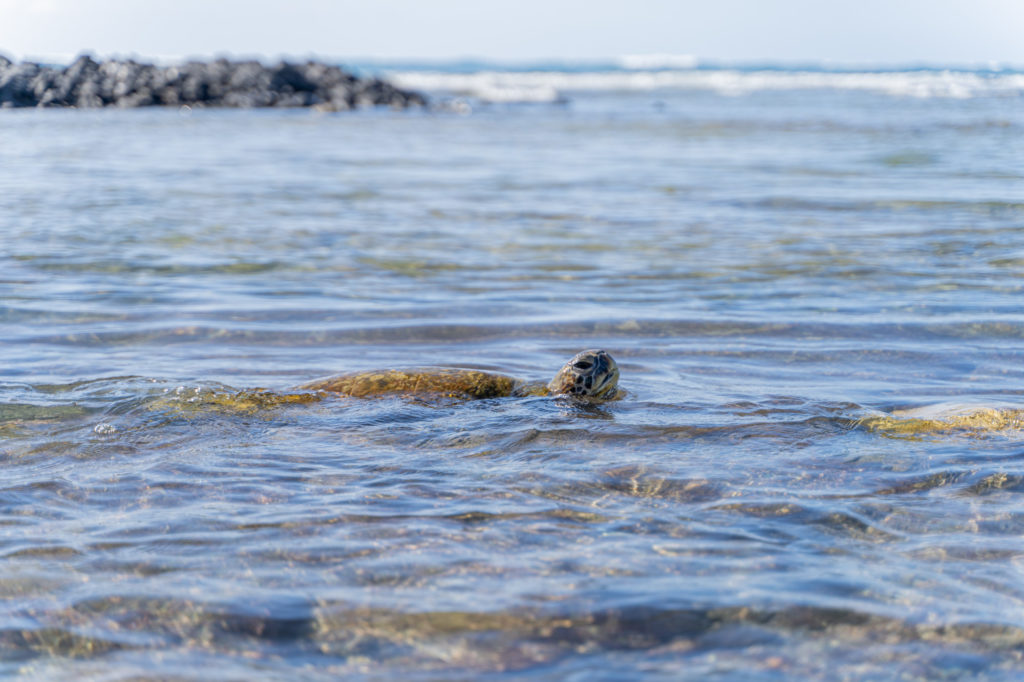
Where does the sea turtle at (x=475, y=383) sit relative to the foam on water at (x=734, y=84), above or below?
below

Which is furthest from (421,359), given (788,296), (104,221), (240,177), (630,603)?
→ (240,177)

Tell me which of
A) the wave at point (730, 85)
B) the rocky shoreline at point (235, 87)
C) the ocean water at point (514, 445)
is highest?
the wave at point (730, 85)

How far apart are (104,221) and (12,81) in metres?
2.77

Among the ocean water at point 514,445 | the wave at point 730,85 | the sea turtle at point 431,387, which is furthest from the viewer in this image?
the wave at point 730,85

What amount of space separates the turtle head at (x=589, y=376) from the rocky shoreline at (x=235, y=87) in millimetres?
18946

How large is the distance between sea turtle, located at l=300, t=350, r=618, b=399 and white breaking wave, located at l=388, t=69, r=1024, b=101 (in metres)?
36.9

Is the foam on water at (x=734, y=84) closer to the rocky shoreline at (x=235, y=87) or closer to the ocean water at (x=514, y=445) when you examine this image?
the rocky shoreline at (x=235, y=87)

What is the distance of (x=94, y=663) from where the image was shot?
2.62 metres

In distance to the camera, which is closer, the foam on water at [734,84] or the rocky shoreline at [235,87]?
the rocky shoreline at [235,87]

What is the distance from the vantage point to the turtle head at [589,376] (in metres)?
5.00

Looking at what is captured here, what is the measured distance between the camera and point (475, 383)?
16.9 feet

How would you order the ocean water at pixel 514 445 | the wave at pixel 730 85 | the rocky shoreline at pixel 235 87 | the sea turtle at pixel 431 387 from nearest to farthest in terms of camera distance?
the ocean water at pixel 514 445, the sea turtle at pixel 431 387, the rocky shoreline at pixel 235 87, the wave at pixel 730 85

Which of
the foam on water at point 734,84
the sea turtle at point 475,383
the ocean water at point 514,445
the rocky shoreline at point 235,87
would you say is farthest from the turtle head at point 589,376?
the foam on water at point 734,84

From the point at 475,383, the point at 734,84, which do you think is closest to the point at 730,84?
the point at 734,84
